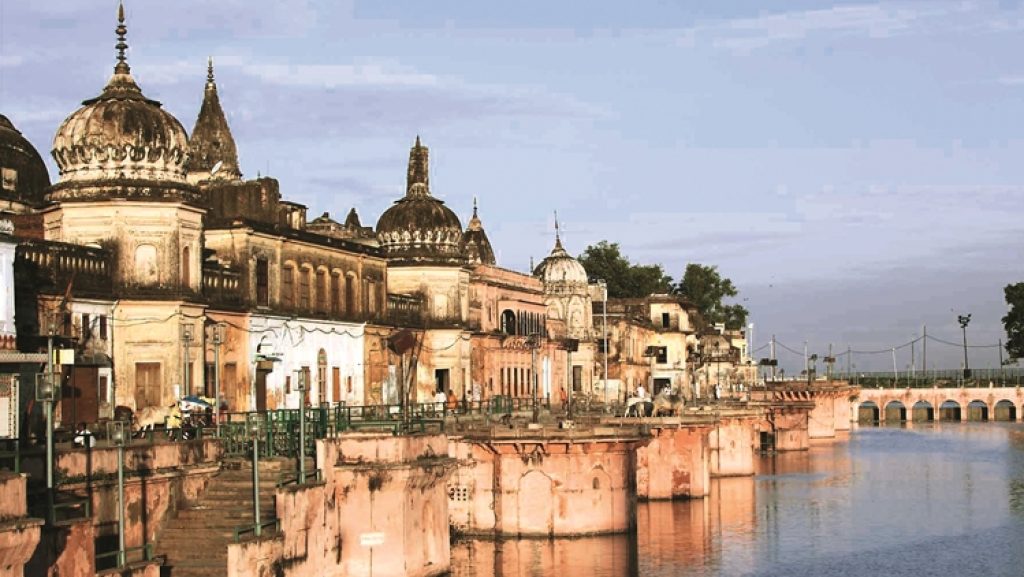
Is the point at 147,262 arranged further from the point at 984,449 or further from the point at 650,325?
the point at 984,449

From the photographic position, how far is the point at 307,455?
3922 cm

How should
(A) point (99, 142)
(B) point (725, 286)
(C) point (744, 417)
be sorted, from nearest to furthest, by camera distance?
(A) point (99, 142) → (C) point (744, 417) → (B) point (725, 286)

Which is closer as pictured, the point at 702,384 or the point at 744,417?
the point at 744,417

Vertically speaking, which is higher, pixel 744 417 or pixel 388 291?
pixel 388 291

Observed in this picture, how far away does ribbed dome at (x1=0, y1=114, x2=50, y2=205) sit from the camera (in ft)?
181

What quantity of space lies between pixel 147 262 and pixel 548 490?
19592 millimetres

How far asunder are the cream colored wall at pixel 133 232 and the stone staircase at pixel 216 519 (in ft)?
29.0

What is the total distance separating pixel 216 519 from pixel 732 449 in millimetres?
59814

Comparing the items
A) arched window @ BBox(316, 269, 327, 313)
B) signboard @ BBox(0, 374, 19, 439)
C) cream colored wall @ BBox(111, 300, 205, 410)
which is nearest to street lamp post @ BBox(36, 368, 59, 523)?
signboard @ BBox(0, 374, 19, 439)

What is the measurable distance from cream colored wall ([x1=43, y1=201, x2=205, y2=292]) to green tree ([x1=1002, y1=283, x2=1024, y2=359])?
158 m

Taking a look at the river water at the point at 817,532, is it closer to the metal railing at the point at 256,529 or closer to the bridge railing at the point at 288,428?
the bridge railing at the point at 288,428

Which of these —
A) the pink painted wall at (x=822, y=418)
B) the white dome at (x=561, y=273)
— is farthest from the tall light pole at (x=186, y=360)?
the pink painted wall at (x=822, y=418)

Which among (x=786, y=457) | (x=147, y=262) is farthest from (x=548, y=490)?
(x=786, y=457)

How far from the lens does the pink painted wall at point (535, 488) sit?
5575 centimetres
